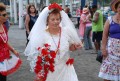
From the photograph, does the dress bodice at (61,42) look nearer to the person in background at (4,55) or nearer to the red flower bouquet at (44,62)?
the red flower bouquet at (44,62)

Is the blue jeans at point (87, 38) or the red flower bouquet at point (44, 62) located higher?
the red flower bouquet at point (44, 62)

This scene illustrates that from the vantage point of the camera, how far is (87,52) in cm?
1198

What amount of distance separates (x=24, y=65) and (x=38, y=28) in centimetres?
464

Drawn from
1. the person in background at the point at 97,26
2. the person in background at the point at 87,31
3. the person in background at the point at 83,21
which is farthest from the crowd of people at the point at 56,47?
the person in background at the point at 83,21

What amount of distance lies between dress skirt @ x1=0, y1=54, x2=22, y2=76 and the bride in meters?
0.69

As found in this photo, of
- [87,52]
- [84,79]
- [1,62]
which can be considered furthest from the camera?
[87,52]

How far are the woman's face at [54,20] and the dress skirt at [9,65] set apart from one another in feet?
3.78

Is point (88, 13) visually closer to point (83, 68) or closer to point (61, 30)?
point (83, 68)

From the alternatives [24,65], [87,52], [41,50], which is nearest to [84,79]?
[24,65]

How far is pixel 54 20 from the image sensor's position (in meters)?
4.81

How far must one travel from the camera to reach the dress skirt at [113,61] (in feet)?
17.6

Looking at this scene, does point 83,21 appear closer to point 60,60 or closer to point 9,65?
point 9,65

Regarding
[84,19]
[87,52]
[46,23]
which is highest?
[46,23]

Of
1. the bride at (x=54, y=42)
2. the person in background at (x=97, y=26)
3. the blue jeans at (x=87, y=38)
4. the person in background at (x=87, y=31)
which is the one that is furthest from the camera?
the blue jeans at (x=87, y=38)
